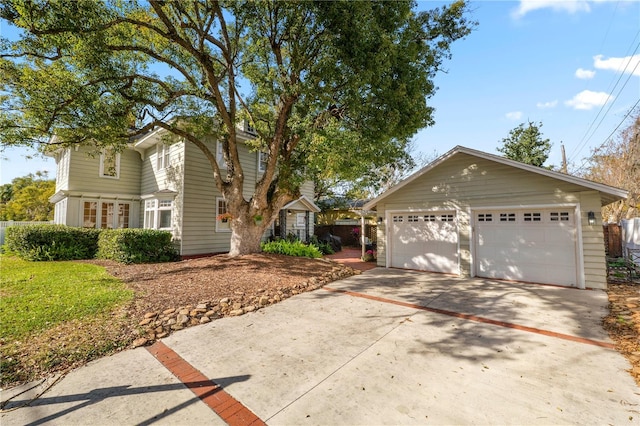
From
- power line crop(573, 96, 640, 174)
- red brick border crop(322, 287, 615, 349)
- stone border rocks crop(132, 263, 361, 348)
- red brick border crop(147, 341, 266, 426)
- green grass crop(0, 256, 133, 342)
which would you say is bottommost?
red brick border crop(147, 341, 266, 426)

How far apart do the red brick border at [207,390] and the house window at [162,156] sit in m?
11.4

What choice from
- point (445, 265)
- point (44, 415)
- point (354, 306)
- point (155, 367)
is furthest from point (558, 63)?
point (44, 415)

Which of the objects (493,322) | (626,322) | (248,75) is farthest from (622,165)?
(248,75)

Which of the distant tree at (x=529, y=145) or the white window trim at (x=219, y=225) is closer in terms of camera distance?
the white window trim at (x=219, y=225)

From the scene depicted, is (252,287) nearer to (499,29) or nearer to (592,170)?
(499,29)

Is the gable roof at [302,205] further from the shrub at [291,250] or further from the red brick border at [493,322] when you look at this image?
the red brick border at [493,322]

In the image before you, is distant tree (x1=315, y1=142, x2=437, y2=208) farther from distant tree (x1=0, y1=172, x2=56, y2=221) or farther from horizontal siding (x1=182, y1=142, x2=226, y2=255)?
distant tree (x1=0, y1=172, x2=56, y2=221)

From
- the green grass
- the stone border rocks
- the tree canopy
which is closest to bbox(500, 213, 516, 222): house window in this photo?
the tree canopy

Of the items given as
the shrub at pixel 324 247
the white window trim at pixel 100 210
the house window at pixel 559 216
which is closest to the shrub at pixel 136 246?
the white window trim at pixel 100 210

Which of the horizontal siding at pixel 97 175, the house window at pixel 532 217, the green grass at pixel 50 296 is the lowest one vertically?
the green grass at pixel 50 296

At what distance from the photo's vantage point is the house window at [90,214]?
13.1 metres

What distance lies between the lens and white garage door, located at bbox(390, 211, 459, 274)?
31.4ft

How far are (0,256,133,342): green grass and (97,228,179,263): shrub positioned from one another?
132 centimetres

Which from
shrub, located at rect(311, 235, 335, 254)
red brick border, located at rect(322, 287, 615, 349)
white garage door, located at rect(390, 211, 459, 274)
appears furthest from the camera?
shrub, located at rect(311, 235, 335, 254)
